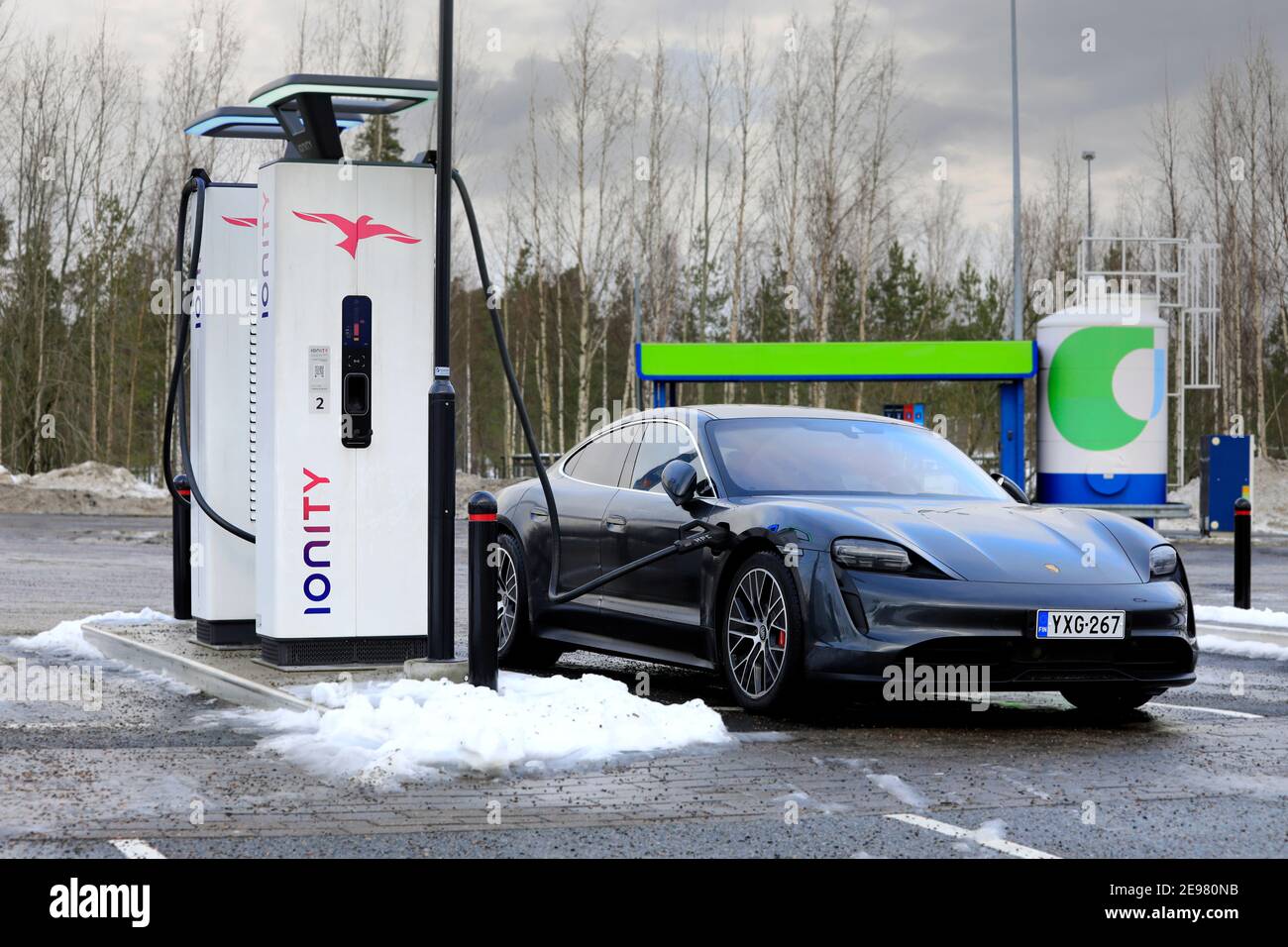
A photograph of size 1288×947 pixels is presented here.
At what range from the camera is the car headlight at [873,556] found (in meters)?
7.29

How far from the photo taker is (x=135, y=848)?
4945 mm

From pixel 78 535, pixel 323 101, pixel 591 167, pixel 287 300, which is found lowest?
pixel 78 535

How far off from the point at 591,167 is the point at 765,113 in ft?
17.6

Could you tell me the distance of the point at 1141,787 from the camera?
610 centimetres

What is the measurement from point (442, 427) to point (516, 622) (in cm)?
209

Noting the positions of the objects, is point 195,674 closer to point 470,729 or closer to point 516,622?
point 516,622

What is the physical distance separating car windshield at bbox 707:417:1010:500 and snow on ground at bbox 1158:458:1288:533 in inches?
1002

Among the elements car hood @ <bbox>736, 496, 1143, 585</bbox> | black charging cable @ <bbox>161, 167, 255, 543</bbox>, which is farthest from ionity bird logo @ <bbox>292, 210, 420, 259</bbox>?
car hood @ <bbox>736, 496, 1143, 585</bbox>

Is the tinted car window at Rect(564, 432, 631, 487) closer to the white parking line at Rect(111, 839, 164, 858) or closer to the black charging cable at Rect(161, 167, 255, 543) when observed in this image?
the black charging cable at Rect(161, 167, 255, 543)

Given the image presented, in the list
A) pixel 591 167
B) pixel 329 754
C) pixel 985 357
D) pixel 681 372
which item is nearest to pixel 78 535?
pixel 681 372

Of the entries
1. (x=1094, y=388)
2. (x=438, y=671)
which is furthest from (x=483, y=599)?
(x=1094, y=388)

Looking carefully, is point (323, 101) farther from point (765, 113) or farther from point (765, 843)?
point (765, 113)

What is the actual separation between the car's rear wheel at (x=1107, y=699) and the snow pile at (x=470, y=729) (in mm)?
2012

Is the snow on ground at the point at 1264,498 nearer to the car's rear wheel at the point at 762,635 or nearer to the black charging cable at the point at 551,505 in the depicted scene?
the black charging cable at the point at 551,505
